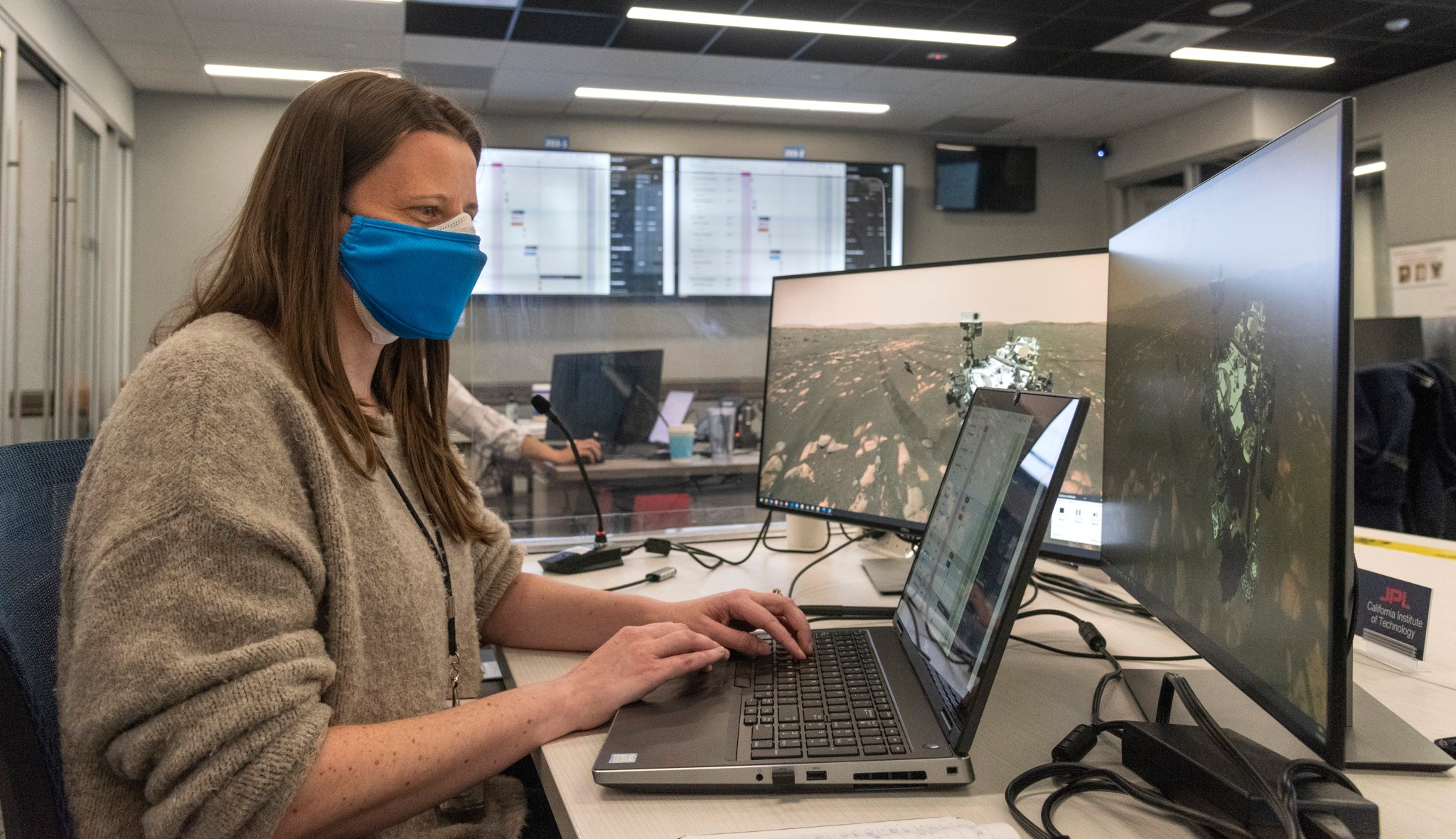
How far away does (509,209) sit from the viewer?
525 cm

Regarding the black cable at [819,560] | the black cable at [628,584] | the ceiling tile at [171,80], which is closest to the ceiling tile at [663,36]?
the ceiling tile at [171,80]

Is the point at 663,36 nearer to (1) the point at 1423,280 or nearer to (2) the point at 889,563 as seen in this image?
(2) the point at 889,563

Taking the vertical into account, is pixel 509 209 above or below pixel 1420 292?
above

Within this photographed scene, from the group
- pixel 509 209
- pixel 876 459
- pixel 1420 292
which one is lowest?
pixel 876 459

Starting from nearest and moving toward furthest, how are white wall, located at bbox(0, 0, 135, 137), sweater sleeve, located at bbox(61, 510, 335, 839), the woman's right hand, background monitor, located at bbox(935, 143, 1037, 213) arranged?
sweater sleeve, located at bbox(61, 510, 335, 839), the woman's right hand, white wall, located at bbox(0, 0, 135, 137), background monitor, located at bbox(935, 143, 1037, 213)

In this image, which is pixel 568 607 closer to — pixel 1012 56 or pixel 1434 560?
pixel 1434 560

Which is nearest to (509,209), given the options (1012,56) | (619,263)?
(619,263)

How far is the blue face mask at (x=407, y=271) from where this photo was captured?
3.08ft

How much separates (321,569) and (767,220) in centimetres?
521

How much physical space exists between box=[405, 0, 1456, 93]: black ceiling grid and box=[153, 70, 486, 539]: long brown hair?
127 inches

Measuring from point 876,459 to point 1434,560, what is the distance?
0.91 metres

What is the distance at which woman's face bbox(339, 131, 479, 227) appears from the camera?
955 mm

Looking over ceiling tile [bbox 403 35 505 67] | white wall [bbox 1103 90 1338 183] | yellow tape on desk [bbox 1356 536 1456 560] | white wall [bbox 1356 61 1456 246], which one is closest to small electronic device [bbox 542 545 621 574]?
yellow tape on desk [bbox 1356 536 1456 560]

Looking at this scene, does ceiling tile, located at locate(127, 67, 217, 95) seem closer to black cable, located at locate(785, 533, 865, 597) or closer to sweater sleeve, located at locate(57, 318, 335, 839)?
black cable, located at locate(785, 533, 865, 597)
